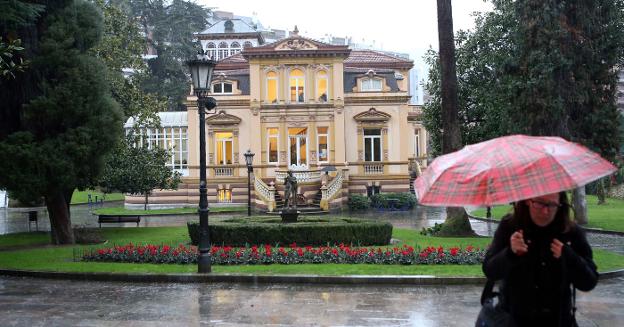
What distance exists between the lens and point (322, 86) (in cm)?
4053

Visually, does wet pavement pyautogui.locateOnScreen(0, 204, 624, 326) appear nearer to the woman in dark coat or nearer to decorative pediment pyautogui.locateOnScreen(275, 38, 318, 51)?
the woman in dark coat

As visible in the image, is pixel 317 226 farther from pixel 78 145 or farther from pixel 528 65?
pixel 528 65

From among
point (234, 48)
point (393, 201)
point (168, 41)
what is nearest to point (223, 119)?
point (393, 201)

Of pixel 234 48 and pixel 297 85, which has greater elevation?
pixel 234 48

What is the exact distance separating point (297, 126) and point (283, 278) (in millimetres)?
28181

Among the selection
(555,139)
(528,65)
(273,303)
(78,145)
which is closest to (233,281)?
(273,303)

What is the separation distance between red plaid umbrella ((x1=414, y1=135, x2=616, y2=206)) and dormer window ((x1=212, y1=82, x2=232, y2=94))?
123 ft

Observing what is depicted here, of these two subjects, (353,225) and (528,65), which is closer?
(353,225)

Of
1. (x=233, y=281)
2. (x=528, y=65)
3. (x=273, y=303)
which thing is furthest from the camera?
(x=528, y=65)

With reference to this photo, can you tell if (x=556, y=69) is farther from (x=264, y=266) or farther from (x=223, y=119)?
(x=223, y=119)

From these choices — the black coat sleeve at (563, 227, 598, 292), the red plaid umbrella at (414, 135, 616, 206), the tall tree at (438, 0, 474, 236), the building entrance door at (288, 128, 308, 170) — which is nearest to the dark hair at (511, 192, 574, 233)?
the black coat sleeve at (563, 227, 598, 292)

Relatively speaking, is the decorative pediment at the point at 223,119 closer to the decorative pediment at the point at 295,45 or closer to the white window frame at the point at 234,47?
the decorative pediment at the point at 295,45

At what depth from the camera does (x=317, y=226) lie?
17969 mm

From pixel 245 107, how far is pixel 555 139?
3707 cm
